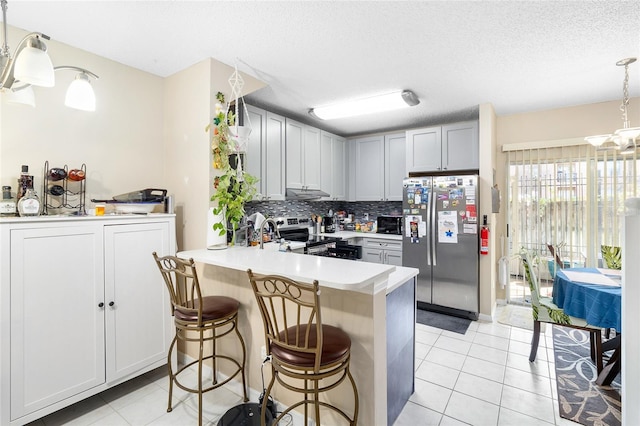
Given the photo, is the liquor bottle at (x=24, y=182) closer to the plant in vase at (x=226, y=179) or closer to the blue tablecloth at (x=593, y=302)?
the plant in vase at (x=226, y=179)

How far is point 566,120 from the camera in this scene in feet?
12.0

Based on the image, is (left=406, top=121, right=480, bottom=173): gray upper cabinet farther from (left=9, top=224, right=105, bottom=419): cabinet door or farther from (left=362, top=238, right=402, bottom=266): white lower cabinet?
(left=9, top=224, right=105, bottom=419): cabinet door

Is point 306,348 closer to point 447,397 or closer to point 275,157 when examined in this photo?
point 447,397

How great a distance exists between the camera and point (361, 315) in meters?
1.65

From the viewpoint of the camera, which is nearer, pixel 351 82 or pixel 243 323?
pixel 243 323

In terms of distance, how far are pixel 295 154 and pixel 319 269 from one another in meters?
2.68

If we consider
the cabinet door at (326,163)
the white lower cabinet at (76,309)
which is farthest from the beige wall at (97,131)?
the cabinet door at (326,163)

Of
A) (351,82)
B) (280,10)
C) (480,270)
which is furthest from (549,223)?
(280,10)

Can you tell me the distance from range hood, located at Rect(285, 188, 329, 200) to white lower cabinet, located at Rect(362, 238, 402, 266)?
3.29 feet

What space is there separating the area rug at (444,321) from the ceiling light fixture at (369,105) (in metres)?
2.56

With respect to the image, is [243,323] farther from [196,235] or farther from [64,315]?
[64,315]

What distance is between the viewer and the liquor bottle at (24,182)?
6.39 ft

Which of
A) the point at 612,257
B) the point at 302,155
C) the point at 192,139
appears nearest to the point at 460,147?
the point at 612,257

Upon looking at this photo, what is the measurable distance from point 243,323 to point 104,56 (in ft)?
7.88
